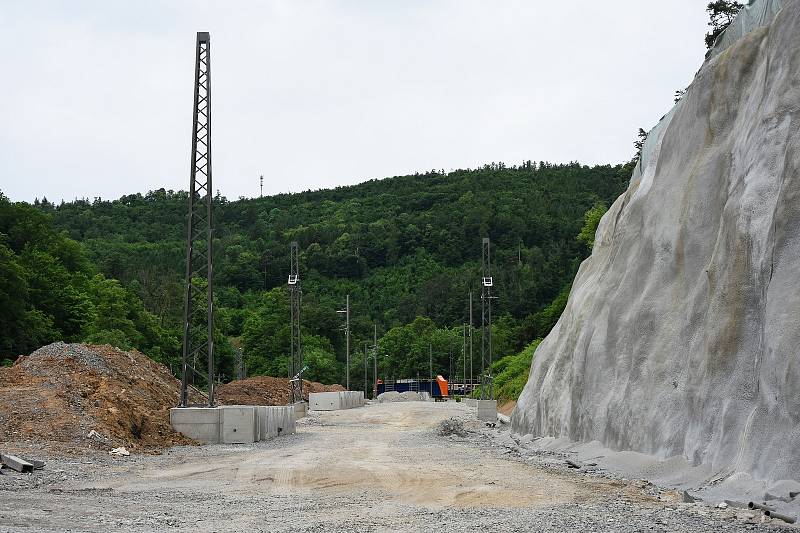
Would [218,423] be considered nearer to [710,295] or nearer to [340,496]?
[340,496]

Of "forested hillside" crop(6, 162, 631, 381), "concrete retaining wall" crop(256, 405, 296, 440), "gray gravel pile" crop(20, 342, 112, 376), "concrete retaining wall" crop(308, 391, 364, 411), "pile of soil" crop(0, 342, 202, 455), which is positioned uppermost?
"forested hillside" crop(6, 162, 631, 381)

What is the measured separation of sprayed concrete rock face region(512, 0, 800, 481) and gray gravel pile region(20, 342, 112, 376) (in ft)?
54.2

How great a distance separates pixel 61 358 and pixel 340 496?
22.3 m

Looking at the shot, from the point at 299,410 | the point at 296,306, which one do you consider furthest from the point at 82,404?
the point at 296,306

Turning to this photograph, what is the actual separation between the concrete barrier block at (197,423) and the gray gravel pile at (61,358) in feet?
17.4

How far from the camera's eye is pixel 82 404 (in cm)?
2845

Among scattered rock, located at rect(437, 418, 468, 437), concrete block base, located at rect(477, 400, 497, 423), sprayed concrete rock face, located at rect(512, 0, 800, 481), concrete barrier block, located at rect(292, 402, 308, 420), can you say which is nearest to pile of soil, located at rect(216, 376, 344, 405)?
concrete barrier block, located at rect(292, 402, 308, 420)

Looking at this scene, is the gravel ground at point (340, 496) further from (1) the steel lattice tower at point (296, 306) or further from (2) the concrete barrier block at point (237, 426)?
(1) the steel lattice tower at point (296, 306)

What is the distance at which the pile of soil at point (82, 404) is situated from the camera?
82.6 feet

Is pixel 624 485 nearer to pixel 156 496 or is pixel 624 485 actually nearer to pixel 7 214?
pixel 156 496

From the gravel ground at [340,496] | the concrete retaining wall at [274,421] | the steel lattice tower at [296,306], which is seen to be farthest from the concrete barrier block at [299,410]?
the gravel ground at [340,496]

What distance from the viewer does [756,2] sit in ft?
69.0

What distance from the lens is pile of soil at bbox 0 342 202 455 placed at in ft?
82.6

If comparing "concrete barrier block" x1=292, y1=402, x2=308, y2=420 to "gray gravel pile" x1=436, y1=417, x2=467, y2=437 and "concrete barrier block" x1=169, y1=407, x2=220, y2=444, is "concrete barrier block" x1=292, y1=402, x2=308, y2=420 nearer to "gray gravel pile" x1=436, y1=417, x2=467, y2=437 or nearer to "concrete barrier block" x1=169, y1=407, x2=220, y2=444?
"gray gravel pile" x1=436, y1=417, x2=467, y2=437
